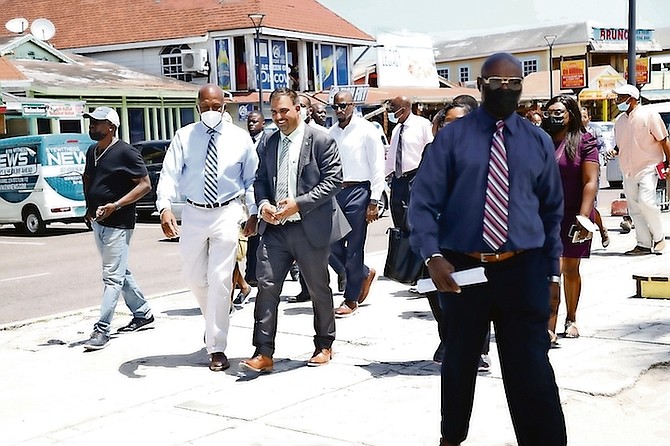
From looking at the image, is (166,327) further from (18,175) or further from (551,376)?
(18,175)

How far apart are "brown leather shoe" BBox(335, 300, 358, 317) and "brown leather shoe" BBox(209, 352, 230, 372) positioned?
190cm

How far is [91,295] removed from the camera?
1105 cm

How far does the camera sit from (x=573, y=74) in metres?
58.2

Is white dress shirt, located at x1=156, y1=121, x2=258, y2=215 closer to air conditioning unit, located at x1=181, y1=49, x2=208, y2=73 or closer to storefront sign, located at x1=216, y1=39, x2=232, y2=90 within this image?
air conditioning unit, located at x1=181, y1=49, x2=208, y2=73

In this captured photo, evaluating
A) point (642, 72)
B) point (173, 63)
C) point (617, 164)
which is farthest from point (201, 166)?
point (642, 72)

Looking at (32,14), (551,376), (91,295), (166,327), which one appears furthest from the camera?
(32,14)

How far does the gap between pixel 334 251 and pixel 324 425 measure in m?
3.96

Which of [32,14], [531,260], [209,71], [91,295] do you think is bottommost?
[91,295]

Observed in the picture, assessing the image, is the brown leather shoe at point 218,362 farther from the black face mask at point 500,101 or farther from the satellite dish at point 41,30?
the satellite dish at point 41,30

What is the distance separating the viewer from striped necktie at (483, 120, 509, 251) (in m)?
4.18

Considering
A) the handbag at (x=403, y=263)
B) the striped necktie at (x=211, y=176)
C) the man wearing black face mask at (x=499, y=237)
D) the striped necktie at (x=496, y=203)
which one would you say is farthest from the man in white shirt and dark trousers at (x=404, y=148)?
the striped necktie at (x=496, y=203)

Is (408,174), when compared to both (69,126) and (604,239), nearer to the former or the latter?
(604,239)

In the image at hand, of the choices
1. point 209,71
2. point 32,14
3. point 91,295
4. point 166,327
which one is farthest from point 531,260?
point 32,14

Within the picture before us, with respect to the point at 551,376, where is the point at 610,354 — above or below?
below
